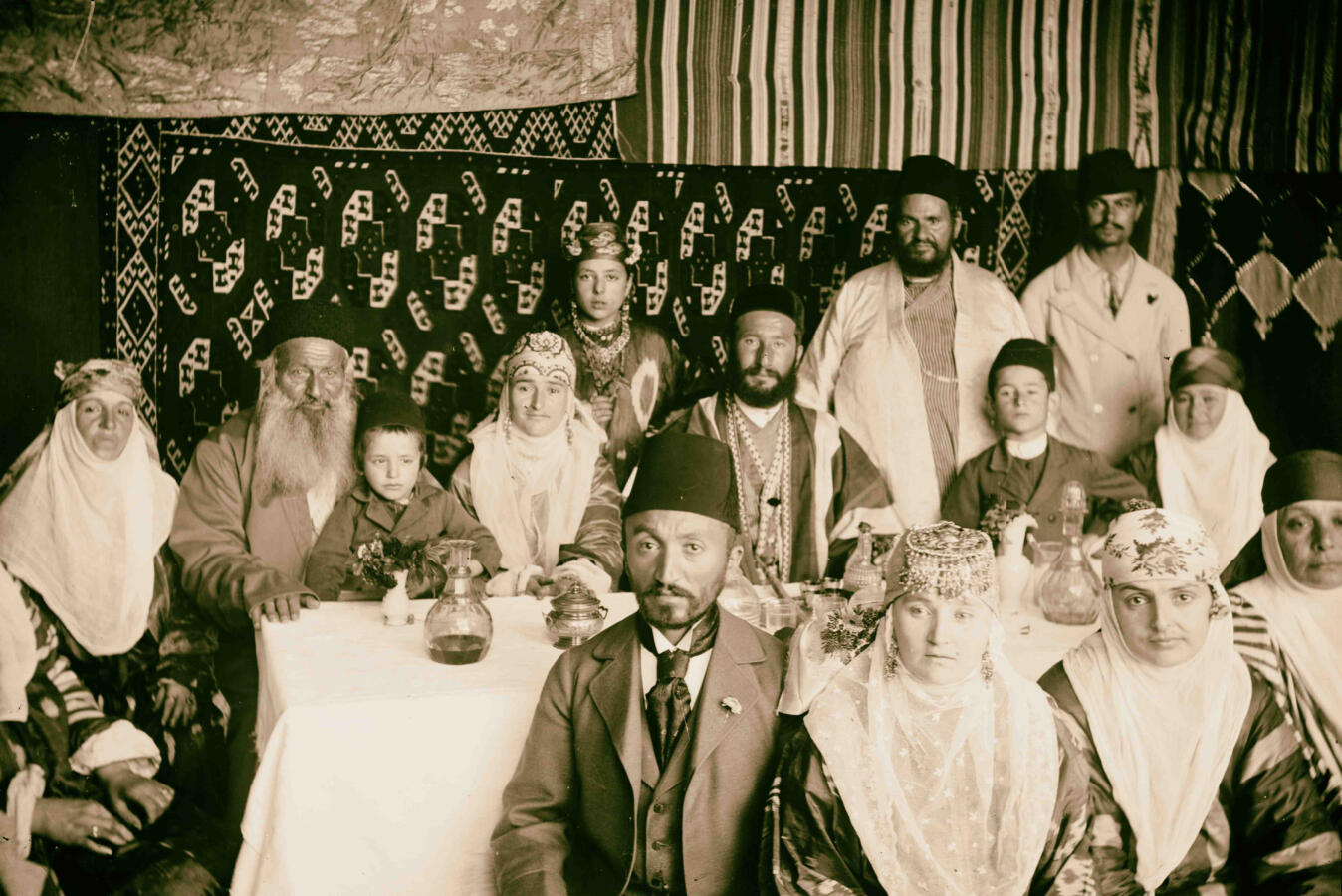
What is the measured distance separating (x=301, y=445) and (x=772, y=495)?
1.73 meters

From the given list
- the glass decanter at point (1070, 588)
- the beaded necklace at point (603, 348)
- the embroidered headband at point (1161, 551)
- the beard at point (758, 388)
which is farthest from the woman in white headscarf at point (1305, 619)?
the beaded necklace at point (603, 348)

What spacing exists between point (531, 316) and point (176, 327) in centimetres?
131

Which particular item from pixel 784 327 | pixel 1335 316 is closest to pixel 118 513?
pixel 784 327

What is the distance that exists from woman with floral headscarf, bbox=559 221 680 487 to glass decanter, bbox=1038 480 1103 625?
5.85 feet

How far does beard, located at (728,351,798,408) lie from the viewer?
4.86 m

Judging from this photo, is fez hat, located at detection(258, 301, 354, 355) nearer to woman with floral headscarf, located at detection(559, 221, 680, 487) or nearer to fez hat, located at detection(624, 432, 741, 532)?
woman with floral headscarf, located at detection(559, 221, 680, 487)

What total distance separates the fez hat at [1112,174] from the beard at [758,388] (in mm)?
1548

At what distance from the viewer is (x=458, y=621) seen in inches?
127

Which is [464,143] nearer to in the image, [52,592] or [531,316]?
[531,316]

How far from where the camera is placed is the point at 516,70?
479cm

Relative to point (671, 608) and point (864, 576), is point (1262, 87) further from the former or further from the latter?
point (671, 608)

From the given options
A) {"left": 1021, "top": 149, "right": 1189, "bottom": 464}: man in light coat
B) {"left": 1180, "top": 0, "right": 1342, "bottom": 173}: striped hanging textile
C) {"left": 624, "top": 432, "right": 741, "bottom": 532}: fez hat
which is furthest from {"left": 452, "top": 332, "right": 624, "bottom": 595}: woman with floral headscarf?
{"left": 1180, "top": 0, "right": 1342, "bottom": 173}: striped hanging textile

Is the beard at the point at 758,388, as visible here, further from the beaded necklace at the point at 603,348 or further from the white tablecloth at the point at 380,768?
the white tablecloth at the point at 380,768

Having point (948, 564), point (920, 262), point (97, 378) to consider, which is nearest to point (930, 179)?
point (920, 262)
